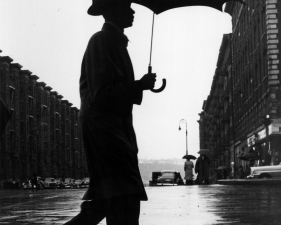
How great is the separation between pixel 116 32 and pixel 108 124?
580mm

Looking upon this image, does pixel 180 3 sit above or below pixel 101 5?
above

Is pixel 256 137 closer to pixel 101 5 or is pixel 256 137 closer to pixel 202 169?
pixel 202 169

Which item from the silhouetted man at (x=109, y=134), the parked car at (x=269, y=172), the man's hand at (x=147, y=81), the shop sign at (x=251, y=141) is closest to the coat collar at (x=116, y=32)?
the silhouetted man at (x=109, y=134)

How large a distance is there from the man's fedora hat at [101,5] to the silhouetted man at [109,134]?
0.22 m

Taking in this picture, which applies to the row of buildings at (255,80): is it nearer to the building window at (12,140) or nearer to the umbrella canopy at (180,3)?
the building window at (12,140)

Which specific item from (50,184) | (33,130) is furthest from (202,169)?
(33,130)

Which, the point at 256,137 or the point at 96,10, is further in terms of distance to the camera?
the point at 256,137

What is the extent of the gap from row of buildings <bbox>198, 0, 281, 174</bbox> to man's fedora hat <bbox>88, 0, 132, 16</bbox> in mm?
31545

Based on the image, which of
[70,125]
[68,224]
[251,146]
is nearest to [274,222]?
[68,224]

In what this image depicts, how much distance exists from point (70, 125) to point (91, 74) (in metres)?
117

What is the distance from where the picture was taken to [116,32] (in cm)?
370

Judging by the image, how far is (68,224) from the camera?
3521mm

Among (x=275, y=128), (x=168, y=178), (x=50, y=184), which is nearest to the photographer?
(x=275, y=128)

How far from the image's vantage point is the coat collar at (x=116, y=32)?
12.1 ft
